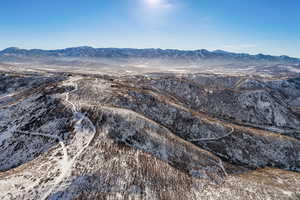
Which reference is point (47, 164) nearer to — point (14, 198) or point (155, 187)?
point (14, 198)

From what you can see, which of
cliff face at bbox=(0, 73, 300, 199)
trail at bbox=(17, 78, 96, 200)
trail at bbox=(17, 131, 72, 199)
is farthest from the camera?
cliff face at bbox=(0, 73, 300, 199)

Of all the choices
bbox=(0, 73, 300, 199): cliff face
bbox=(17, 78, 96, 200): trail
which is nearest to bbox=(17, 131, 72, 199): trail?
bbox=(17, 78, 96, 200): trail

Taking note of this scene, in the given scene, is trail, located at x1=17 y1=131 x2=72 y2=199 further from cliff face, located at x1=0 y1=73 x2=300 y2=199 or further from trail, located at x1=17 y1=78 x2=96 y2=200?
cliff face, located at x1=0 y1=73 x2=300 y2=199

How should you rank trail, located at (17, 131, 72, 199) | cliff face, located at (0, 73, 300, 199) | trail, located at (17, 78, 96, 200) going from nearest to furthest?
1. trail, located at (17, 131, 72, 199)
2. trail, located at (17, 78, 96, 200)
3. cliff face, located at (0, 73, 300, 199)

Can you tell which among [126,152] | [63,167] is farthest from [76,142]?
[126,152]

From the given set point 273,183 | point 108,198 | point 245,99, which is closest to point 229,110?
point 245,99

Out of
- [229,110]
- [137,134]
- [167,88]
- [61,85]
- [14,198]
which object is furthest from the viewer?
[167,88]

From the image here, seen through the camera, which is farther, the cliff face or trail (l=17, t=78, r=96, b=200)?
the cliff face

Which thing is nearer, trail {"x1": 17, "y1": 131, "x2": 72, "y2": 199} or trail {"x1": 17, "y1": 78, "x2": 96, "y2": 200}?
trail {"x1": 17, "y1": 131, "x2": 72, "y2": 199}
